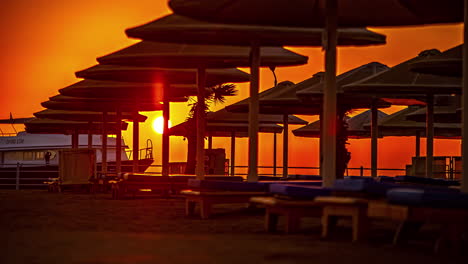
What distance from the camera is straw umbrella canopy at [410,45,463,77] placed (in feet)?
55.6

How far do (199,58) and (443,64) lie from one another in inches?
187

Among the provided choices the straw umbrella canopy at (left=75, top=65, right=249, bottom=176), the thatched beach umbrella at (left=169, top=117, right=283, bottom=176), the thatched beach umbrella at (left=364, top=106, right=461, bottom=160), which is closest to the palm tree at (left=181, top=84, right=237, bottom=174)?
the thatched beach umbrella at (left=169, top=117, right=283, bottom=176)

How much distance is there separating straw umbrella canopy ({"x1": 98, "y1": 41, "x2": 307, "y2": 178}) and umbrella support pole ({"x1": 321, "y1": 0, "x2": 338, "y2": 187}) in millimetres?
5448

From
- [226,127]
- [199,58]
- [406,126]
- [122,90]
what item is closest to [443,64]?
[199,58]

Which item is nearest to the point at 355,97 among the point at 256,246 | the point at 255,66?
the point at 255,66

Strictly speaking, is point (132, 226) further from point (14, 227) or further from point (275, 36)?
point (275, 36)

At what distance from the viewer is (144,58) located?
18.9 metres

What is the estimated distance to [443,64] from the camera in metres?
17.0

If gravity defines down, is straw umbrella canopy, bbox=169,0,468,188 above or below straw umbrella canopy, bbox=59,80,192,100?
above

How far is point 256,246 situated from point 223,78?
40.4ft

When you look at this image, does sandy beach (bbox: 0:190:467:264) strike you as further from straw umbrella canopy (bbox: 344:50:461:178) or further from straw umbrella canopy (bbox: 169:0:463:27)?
straw umbrella canopy (bbox: 344:50:461:178)

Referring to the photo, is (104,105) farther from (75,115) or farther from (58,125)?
(58,125)

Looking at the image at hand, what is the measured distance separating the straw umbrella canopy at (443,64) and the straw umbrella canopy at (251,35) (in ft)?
2.72

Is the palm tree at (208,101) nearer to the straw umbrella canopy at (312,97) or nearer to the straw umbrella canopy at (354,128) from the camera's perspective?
the straw umbrella canopy at (354,128)
